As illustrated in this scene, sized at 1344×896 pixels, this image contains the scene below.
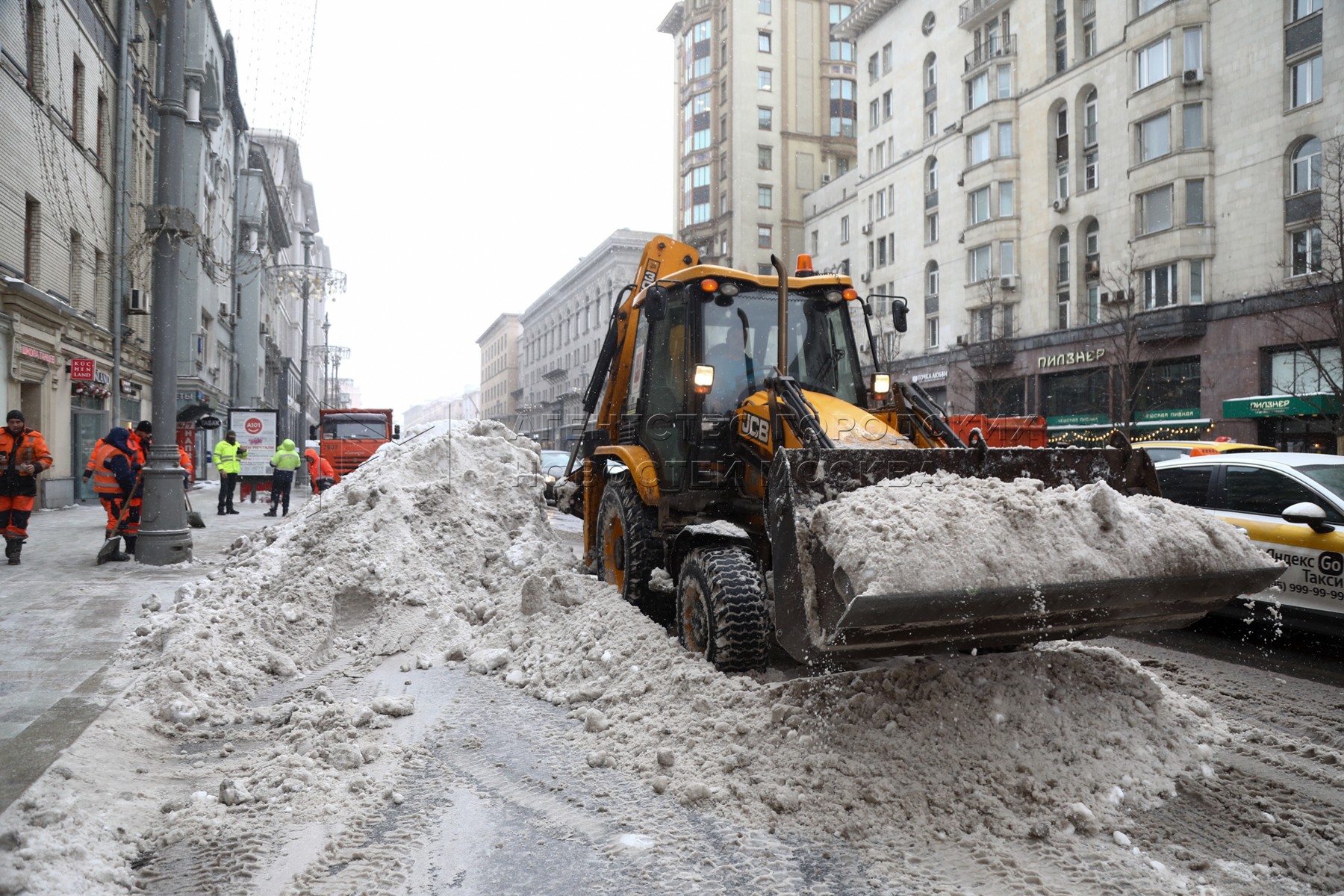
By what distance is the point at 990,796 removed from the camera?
405cm

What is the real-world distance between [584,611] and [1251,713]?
4.41m

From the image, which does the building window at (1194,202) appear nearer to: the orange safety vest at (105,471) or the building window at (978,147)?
the building window at (978,147)

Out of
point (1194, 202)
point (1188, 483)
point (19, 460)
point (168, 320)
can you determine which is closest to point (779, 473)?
point (1188, 483)

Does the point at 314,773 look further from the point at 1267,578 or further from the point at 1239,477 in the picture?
the point at 1239,477

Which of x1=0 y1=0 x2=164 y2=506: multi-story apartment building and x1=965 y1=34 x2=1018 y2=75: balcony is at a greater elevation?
x1=965 y1=34 x2=1018 y2=75: balcony

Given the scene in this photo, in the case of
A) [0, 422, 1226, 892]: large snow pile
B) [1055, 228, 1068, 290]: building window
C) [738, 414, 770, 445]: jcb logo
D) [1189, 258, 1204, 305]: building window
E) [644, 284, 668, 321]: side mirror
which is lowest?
[0, 422, 1226, 892]: large snow pile

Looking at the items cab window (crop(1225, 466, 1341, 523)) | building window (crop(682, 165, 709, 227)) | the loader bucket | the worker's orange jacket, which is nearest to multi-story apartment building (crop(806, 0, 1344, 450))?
cab window (crop(1225, 466, 1341, 523))

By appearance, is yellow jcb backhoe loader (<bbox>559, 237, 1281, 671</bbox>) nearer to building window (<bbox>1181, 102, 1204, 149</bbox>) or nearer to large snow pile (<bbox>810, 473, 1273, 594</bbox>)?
large snow pile (<bbox>810, 473, 1273, 594</bbox>)

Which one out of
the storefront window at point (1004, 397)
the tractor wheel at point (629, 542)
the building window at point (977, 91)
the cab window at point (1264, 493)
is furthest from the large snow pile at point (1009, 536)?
the building window at point (977, 91)

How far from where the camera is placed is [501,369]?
12319 centimetres

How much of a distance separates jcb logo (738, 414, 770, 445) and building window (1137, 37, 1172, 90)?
98.5 ft

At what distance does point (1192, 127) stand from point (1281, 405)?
969cm

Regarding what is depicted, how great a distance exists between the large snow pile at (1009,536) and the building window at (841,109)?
65246 mm

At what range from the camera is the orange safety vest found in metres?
11.4
